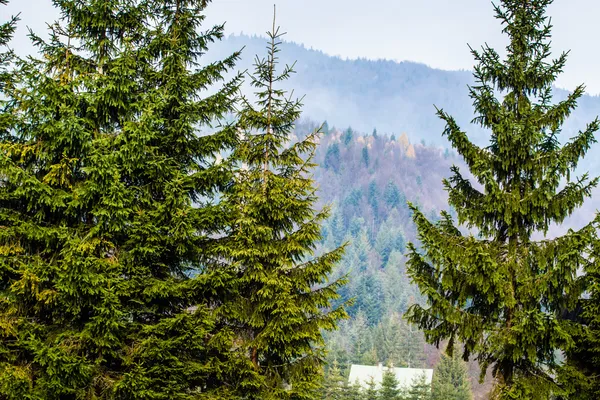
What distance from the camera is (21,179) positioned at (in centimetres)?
1038

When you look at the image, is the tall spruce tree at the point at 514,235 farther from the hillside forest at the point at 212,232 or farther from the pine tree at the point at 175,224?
the pine tree at the point at 175,224

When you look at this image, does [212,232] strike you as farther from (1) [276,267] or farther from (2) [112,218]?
(2) [112,218]

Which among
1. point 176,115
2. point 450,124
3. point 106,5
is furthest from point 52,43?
point 450,124

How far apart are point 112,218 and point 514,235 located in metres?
8.23

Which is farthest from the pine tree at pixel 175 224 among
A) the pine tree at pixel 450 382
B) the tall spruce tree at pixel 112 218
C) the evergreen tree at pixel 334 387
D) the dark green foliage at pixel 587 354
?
the pine tree at pixel 450 382

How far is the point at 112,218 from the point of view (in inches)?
420

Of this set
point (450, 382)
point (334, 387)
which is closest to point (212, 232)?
point (334, 387)

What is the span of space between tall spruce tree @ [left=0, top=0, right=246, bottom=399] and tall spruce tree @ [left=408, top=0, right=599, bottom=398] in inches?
181

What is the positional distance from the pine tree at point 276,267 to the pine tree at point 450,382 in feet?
111

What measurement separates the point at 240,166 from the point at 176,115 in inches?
71.6

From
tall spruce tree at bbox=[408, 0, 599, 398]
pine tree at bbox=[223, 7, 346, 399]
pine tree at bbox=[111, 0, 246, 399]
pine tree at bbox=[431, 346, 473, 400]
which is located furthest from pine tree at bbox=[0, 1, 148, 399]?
pine tree at bbox=[431, 346, 473, 400]

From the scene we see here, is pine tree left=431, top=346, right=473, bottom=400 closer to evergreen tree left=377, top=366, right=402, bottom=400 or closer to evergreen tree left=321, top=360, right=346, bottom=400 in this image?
evergreen tree left=377, top=366, right=402, bottom=400

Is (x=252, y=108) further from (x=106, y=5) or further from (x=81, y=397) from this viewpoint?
(x=81, y=397)

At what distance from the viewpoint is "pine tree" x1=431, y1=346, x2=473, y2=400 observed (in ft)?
141
